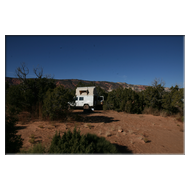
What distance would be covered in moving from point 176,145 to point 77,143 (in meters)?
2.15

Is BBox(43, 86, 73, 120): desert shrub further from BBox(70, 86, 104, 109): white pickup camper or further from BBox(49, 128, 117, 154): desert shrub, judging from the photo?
BBox(70, 86, 104, 109): white pickup camper

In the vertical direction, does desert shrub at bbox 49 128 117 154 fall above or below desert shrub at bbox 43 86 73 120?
below

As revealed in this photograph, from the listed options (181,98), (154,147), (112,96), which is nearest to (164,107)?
(181,98)

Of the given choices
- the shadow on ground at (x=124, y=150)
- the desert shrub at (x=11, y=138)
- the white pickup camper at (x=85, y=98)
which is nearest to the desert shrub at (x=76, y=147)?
the shadow on ground at (x=124, y=150)

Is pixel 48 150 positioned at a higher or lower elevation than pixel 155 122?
lower

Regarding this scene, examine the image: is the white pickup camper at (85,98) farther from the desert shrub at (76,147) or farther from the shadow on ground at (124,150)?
the desert shrub at (76,147)

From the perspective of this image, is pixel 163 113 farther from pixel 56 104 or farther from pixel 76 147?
pixel 56 104

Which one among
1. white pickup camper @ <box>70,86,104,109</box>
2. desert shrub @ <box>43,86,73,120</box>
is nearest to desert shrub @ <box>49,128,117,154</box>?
desert shrub @ <box>43,86,73,120</box>

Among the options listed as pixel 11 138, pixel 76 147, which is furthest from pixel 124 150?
pixel 11 138

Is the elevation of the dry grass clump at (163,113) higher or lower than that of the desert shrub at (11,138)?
higher

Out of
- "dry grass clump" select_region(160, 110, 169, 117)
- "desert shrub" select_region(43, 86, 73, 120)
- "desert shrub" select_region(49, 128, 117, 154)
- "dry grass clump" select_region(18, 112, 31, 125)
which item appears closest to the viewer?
"desert shrub" select_region(49, 128, 117, 154)
